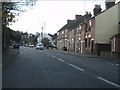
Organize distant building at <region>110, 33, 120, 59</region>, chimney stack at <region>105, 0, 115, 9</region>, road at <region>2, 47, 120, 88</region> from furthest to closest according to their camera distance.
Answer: chimney stack at <region>105, 0, 115, 9</region> < distant building at <region>110, 33, 120, 59</region> < road at <region>2, 47, 120, 88</region>

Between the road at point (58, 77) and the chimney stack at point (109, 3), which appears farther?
the chimney stack at point (109, 3)

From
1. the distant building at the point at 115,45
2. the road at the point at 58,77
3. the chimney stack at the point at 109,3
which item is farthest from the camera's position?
the chimney stack at the point at 109,3

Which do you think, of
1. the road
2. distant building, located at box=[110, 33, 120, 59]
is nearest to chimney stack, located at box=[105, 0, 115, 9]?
distant building, located at box=[110, 33, 120, 59]

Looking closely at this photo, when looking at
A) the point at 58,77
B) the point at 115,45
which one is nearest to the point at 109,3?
the point at 115,45

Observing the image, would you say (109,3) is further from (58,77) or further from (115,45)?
(58,77)

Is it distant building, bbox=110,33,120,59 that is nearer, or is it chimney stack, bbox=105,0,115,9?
distant building, bbox=110,33,120,59

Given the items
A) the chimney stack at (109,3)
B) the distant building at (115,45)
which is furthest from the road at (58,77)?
the chimney stack at (109,3)

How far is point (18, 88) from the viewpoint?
12.5 metres

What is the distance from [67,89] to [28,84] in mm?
2052

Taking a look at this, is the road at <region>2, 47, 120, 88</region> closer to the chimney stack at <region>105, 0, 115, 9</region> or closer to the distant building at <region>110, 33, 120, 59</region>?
the distant building at <region>110, 33, 120, 59</region>

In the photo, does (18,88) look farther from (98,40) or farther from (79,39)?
(79,39)

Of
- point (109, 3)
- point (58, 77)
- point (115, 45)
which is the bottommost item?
point (58, 77)

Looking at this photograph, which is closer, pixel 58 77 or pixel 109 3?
pixel 58 77

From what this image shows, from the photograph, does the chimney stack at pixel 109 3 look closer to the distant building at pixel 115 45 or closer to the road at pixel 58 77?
the distant building at pixel 115 45
